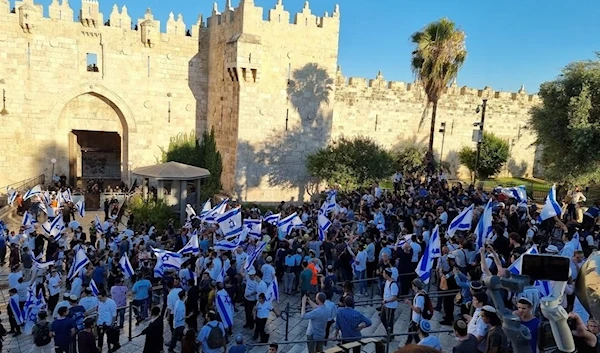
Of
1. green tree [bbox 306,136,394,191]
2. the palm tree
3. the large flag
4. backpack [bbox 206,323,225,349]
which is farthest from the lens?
green tree [bbox 306,136,394,191]

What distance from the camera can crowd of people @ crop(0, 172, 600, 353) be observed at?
6.46 m

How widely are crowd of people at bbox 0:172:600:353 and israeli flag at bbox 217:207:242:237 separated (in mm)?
149

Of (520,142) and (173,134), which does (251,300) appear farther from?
(520,142)

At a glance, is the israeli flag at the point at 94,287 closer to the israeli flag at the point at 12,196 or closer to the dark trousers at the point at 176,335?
the dark trousers at the point at 176,335

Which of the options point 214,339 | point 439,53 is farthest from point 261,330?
point 439,53

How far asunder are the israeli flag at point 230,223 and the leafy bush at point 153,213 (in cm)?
645

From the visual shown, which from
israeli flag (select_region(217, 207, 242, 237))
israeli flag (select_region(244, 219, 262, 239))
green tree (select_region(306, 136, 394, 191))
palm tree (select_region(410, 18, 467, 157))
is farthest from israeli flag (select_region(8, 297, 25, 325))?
palm tree (select_region(410, 18, 467, 157))

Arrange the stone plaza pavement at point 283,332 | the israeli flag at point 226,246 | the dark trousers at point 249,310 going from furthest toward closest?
the israeli flag at point 226,246, the dark trousers at point 249,310, the stone plaza pavement at point 283,332

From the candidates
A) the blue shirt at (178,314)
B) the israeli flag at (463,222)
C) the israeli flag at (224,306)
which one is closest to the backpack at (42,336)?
the blue shirt at (178,314)

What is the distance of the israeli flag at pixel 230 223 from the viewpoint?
12.1m

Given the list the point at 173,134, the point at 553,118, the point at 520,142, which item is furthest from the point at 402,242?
the point at 520,142

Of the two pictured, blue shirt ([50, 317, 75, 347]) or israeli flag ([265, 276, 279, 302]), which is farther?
israeli flag ([265, 276, 279, 302])

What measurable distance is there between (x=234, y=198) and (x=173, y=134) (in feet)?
17.9

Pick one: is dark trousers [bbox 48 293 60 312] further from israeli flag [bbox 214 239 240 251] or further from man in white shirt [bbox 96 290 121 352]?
israeli flag [bbox 214 239 240 251]
